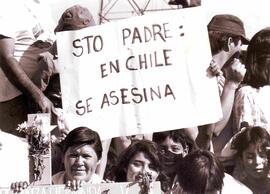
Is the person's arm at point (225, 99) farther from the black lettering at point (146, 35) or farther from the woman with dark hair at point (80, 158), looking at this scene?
the woman with dark hair at point (80, 158)

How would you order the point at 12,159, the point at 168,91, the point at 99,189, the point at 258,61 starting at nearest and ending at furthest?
the point at 99,189 → the point at 12,159 → the point at 168,91 → the point at 258,61

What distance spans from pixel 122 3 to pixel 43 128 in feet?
2.98

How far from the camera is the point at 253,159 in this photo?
3133 mm

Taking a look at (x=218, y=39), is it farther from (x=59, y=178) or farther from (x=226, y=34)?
(x=59, y=178)

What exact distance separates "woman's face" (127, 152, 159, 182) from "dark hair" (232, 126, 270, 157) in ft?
1.71

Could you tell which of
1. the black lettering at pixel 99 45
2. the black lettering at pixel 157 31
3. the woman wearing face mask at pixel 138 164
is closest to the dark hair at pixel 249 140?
the woman wearing face mask at pixel 138 164

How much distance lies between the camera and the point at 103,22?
321cm

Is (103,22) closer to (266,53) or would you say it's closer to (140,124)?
(140,124)

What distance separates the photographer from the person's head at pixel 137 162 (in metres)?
3.03

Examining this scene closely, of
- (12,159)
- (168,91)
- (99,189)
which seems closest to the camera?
(99,189)

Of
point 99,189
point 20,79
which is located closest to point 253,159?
point 99,189

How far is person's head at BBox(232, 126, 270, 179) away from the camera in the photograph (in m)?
3.12

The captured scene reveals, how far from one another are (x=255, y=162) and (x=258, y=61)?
632 millimetres

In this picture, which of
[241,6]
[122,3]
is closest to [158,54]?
[122,3]
